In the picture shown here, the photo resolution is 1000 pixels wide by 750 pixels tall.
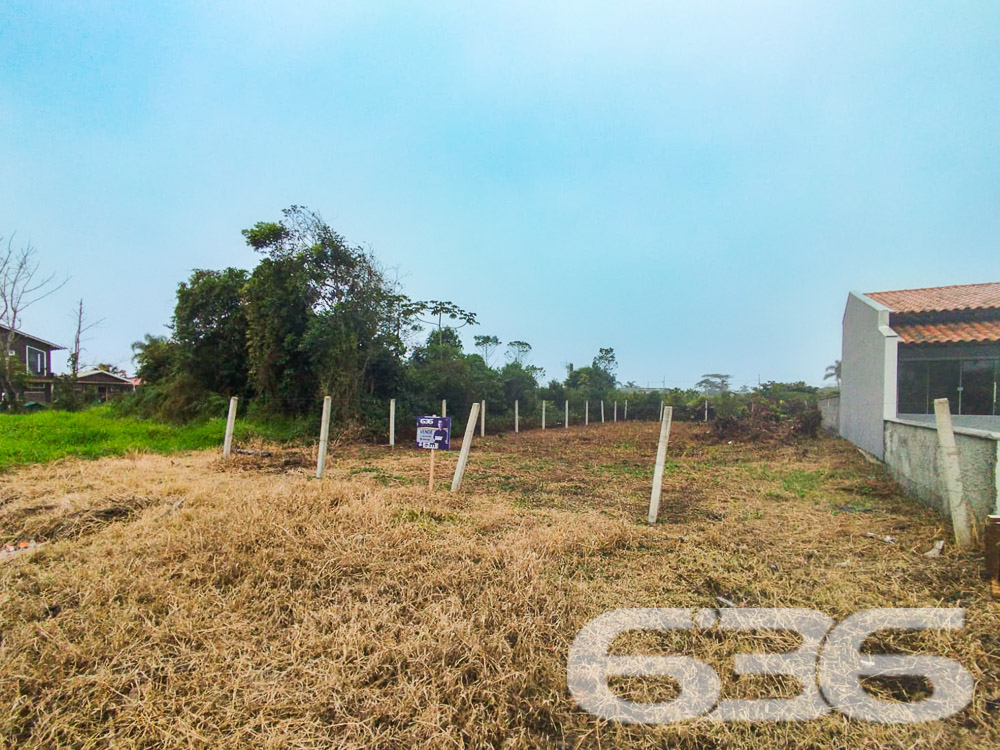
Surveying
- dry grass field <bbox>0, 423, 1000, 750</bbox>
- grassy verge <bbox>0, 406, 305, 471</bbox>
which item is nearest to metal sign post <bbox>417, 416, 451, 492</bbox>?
dry grass field <bbox>0, 423, 1000, 750</bbox>

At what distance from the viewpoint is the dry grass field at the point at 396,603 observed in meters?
1.65

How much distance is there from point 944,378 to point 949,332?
918 millimetres

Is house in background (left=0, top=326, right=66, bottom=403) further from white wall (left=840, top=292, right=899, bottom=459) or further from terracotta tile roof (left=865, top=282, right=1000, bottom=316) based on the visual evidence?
terracotta tile roof (left=865, top=282, right=1000, bottom=316)

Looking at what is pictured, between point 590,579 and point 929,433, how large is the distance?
438 centimetres

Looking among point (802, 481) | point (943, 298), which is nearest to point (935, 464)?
point (802, 481)

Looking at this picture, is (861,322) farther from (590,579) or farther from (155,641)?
(155,641)

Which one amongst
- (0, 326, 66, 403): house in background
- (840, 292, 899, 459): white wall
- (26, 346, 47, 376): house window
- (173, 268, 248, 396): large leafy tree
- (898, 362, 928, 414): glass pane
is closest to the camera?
(840, 292, 899, 459): white wall

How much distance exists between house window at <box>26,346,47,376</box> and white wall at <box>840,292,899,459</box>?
115 ft

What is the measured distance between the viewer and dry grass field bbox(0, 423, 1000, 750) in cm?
165

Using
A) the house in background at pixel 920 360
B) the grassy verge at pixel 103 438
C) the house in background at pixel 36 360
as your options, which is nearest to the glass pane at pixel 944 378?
the house in background at pixel 920 360

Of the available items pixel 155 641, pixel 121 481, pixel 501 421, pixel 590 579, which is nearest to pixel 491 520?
pixel 590 579

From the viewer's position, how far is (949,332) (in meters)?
8.84

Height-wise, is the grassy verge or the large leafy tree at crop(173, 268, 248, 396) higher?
the large leafy tree at crop(173, 268, 248, 396)

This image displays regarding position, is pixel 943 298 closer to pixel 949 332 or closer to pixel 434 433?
pixel 949 332
